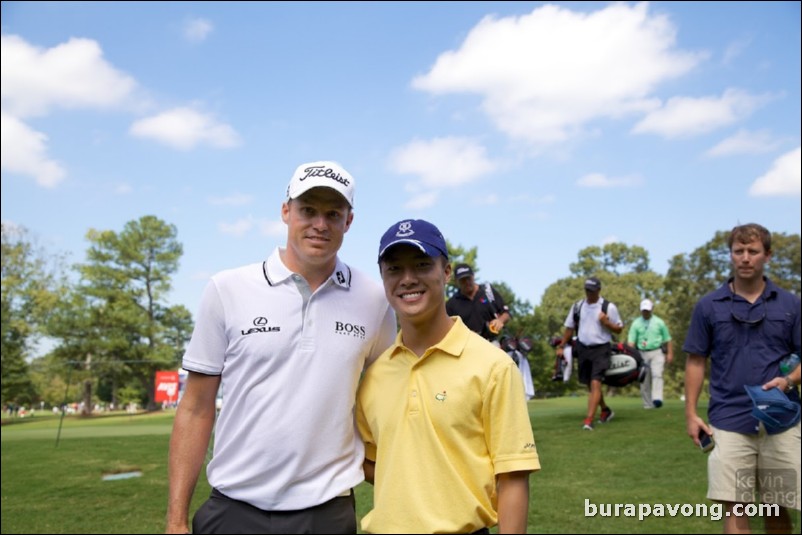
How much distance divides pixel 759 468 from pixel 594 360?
602 cm

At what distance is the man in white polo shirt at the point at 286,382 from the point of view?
8.55ft

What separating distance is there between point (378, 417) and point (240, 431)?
0.56m

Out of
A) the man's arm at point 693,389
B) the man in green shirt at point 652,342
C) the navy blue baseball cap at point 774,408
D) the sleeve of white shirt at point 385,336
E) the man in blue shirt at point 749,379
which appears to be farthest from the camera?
the man in green shirt at point 652,342

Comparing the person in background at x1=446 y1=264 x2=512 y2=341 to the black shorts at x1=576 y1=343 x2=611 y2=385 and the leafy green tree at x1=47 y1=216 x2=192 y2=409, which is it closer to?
the black shorts at x1=576 y1=343 x2=611 y2=385

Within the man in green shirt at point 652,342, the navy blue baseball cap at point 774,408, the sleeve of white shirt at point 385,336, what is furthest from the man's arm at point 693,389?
the man in green shirt at point 652,342

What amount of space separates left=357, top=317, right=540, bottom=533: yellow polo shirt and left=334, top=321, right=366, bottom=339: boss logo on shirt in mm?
373

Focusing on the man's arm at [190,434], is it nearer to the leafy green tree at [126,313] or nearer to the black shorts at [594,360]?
the black shorts at [594,360]

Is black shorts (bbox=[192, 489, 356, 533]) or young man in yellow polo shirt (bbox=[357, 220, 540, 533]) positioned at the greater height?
young man in yellow polo shirt (bbox=[357, 220, 540, 533])

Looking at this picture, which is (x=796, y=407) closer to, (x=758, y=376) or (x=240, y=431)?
(x=758, y=376)

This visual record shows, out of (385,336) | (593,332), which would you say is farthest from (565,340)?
(385,336)

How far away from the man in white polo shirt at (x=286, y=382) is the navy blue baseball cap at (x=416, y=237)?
0.35m

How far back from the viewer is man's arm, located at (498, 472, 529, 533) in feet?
7.01

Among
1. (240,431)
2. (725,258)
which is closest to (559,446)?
(240,431)

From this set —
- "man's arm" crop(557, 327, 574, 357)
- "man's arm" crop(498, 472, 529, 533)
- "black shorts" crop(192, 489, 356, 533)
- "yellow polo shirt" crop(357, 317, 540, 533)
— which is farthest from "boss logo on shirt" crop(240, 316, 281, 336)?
"man's arm" crop(557, 327, 574, 357)
